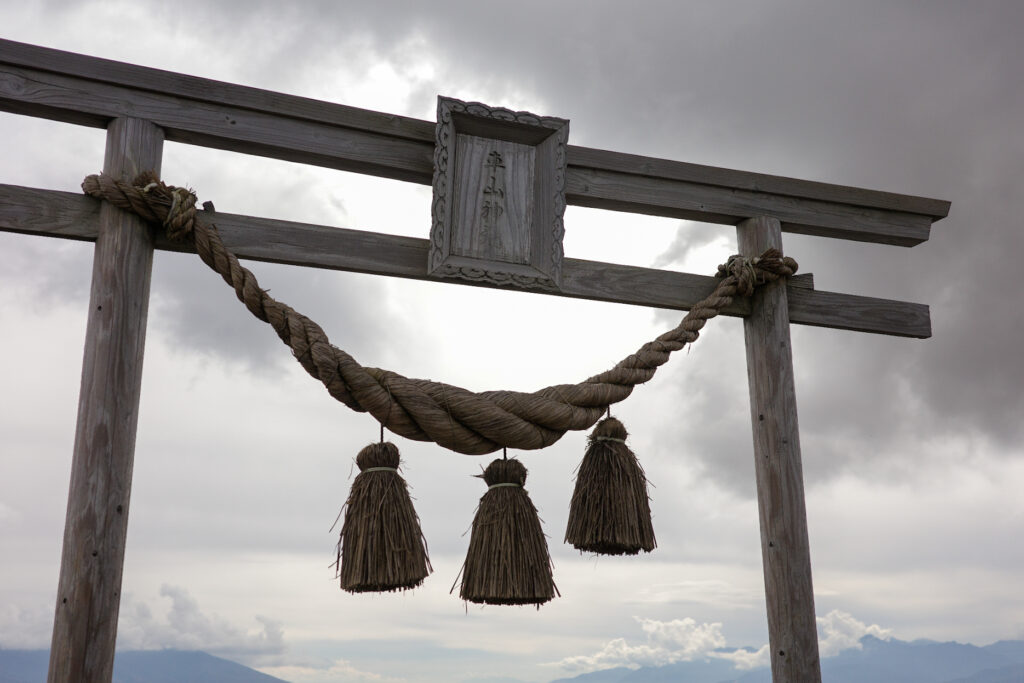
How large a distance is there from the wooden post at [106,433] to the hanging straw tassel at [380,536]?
55 cm

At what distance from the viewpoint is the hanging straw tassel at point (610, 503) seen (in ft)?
8.46

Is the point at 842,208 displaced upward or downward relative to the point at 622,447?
upward

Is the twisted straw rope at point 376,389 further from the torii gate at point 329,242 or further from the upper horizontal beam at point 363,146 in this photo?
the upper horizontal beam at point 363,146

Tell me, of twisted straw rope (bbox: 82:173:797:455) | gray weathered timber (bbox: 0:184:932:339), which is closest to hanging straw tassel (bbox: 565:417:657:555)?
twisted straw rope (bbox: 82:173:797:455)

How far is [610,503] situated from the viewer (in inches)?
102

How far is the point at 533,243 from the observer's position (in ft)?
8.99

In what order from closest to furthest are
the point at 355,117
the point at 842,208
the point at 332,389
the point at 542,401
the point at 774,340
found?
the point at 332,389, the point at 542,401, the point at 355,117, the point at 774,340, the point at 842,208

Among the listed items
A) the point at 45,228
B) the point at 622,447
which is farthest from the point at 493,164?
the point at 45,228

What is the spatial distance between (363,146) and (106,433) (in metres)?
1.06

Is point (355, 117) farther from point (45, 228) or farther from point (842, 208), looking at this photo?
point (842, 208)

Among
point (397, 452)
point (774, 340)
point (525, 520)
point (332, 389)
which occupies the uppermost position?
point (774, 340)

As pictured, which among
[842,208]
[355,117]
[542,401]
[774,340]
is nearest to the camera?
[542,401]

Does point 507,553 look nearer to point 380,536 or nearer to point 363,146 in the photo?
point 380,536

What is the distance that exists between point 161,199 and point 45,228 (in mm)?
302
